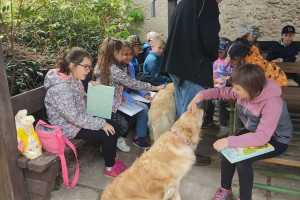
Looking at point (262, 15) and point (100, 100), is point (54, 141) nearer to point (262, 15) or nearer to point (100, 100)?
point (100, 100)

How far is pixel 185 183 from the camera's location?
3.55 metres

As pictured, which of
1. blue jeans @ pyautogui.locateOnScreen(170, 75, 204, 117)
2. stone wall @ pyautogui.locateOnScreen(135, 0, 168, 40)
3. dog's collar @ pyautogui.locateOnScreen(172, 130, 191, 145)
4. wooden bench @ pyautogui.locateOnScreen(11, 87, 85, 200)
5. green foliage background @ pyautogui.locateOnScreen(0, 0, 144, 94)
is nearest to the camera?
dog's collar @ pyautogui.locateOnScreen(172, 130, 191, 145)

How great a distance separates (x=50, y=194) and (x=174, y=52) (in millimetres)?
1839

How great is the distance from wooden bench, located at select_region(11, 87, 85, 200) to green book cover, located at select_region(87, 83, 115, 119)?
1.31 feet

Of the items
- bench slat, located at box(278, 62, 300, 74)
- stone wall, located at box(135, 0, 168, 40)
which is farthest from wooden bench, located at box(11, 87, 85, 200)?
stone wall, located at box(135, 0, 168, 40)

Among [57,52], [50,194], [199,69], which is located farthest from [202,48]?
[57,52]

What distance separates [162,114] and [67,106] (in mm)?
1084

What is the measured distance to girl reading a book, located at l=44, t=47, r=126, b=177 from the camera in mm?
3307

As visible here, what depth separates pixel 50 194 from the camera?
3.33 m

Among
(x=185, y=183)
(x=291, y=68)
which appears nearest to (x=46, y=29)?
(x=185, y=183)

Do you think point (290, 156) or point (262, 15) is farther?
point (262, 15)

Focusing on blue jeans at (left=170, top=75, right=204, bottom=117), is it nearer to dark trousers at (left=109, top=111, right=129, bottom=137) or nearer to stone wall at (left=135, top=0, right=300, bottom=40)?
dark trousers at (left=109, top=111, right=129, bottom=137)

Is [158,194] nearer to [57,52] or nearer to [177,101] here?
[177,101]

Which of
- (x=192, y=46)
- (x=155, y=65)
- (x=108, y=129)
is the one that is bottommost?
(x=108, y=129)
